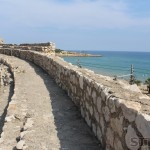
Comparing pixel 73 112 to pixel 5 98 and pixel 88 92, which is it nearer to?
pixel 88 92

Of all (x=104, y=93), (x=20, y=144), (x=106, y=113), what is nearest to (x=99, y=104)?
(x=104, y=93)

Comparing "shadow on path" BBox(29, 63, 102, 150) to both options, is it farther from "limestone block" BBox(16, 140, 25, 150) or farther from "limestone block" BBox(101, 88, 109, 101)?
"limestone block" BBox(101, 88, 109, 101)

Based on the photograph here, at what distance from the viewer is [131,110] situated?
364cm

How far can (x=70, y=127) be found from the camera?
589cm

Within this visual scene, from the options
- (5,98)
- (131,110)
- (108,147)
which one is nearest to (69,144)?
(108,147)

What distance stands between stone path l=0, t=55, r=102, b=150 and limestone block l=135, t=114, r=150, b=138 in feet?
5.02

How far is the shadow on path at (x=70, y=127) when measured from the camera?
4.98 metres

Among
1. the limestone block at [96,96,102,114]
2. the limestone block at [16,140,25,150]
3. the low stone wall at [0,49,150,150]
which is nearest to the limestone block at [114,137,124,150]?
the low stone wall at [0,49,150,150]

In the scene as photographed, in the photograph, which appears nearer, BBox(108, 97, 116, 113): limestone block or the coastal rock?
BBox(108, 97, 116, 113): limestone block

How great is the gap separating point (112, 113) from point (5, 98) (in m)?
6.60

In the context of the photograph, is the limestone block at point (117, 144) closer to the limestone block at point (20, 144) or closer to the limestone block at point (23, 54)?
the limestone block at point (20, 144)

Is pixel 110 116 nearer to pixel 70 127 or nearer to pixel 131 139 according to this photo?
pixel 131 139

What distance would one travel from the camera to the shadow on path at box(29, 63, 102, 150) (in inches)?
196

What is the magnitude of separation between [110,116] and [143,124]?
1114 millimetres
